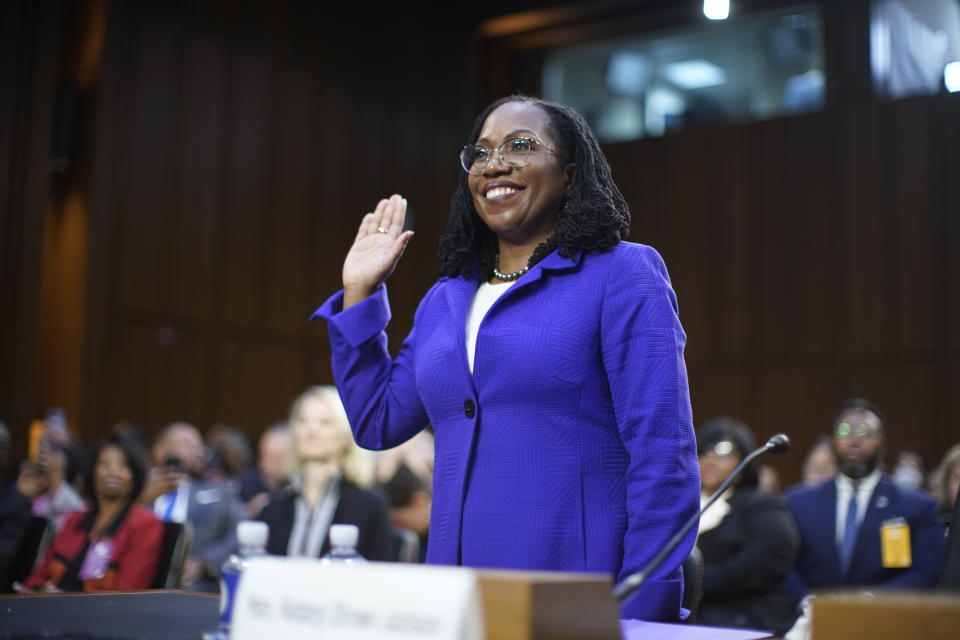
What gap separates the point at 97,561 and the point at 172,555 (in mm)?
304

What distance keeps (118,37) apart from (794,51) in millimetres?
6454

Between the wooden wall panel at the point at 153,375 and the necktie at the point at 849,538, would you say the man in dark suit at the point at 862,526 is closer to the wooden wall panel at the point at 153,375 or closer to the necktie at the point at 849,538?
the necktie at the point at 849,538

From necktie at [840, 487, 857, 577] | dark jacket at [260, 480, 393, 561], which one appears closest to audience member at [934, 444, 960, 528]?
necktie at [840, 487, 857, 577]

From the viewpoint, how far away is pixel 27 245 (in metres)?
8.64

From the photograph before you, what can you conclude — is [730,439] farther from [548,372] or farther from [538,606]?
[538,606]

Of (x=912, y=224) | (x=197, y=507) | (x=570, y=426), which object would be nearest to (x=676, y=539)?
(x=570, y=426)

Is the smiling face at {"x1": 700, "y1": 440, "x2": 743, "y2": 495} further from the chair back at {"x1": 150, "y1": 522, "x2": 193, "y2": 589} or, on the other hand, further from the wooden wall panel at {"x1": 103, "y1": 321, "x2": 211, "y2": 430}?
the wooden wall panel at {"x1": 103, "y1": 321, "x2": 211, "y2": 430}

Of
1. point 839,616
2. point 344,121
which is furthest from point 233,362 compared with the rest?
point 839,616

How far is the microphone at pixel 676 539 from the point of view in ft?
3.59

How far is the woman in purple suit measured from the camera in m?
1.53

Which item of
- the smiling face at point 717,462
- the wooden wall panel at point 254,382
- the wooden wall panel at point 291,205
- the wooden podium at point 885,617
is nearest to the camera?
the wooden podium at point 885,617

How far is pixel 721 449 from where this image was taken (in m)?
4.64

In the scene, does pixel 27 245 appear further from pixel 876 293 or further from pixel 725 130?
pixel 876 293

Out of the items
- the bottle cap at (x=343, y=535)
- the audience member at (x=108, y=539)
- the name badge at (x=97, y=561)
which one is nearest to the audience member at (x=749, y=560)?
the audience member at (x=108, y=539)
